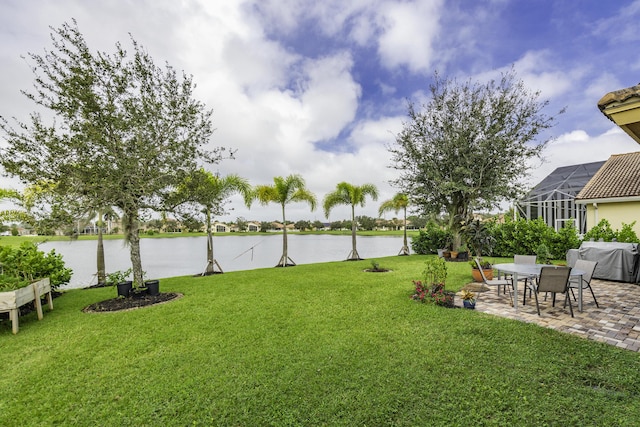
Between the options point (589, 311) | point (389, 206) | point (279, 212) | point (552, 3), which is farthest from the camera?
point (389, 206)

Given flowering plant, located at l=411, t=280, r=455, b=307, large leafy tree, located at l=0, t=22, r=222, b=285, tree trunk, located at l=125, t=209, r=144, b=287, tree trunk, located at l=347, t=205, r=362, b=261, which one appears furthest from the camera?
tree trunk, located at l=347, t=205, r=362, b=261

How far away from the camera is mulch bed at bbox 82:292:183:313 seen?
6105mm

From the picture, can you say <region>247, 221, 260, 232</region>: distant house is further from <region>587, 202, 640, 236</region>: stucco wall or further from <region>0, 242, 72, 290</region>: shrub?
<region>587, 202, 640, 236</region>: stucco wall

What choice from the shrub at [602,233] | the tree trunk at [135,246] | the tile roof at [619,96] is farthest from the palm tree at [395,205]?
the tile roof at [619,96]

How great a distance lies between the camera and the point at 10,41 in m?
6.02

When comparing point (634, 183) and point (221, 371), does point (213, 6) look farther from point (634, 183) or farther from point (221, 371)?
point (634, 183)

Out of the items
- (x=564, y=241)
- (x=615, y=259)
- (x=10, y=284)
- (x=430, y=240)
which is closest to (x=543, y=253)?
(x=615, y=259)

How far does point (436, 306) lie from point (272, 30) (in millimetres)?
9938

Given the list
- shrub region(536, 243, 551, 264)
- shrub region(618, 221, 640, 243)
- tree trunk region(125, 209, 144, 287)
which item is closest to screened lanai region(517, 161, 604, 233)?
shrub region(618, 221, 640, 243)

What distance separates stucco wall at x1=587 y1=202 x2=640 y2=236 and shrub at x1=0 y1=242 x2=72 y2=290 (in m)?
19.6

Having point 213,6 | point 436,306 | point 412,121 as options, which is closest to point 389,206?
point 412,121

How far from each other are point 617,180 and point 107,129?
65.4 feet

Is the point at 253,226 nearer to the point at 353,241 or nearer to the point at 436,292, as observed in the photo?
the point at 353,241

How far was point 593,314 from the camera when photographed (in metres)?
5.20
